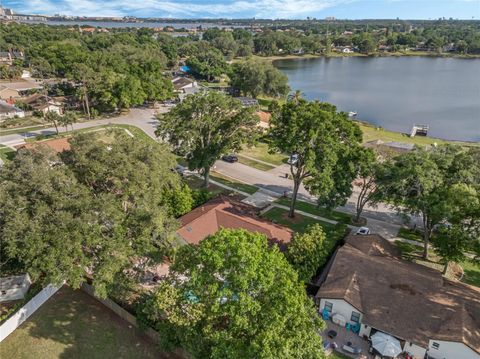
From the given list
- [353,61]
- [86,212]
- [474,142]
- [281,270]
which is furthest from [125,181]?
[353,61]

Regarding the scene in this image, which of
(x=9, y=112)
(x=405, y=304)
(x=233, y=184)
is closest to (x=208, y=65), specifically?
(x=9, y=112)

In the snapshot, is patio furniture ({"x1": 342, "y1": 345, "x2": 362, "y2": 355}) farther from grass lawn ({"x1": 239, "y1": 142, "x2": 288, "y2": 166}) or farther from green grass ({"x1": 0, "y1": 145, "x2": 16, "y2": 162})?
green grass ({"x1": 0, "y1": 145, "x2": 16, "y2": 162})

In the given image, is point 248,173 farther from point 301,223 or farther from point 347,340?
point 347,340

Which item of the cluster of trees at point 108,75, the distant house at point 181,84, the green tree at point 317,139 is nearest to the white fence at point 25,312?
the green tree at point 317,139

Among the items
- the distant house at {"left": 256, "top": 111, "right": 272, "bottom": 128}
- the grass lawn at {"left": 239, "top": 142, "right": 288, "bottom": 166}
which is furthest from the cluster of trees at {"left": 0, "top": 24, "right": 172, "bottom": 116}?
the grass lawn at {"left": 239, "top": 142, "right": 288, "bottom": 166}

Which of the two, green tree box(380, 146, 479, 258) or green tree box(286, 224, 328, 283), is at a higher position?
green tree box(380, 146, 479, 258)

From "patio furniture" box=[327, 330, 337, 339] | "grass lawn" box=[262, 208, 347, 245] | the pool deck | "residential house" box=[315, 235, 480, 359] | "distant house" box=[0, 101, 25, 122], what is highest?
"distant house" box=[0, 101, 25, 122]

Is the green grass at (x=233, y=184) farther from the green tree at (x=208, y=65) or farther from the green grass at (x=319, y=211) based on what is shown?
the green tree at (x=208, y=65)
